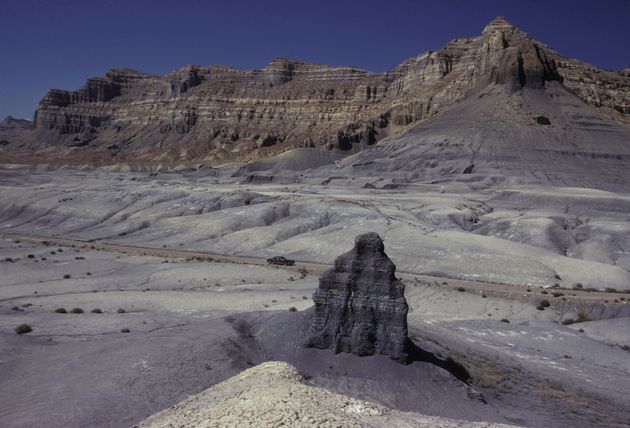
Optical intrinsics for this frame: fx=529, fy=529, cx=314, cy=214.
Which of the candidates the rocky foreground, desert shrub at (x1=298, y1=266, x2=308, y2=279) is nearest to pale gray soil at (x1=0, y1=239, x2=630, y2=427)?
the rocky foreground

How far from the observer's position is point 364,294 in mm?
20500

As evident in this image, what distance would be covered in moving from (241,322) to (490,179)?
8274 centimetres

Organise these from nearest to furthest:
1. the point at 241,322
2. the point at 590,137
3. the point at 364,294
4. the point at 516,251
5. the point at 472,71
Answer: the point at 364,294, the point at 241,322, the point at 516,251, the point at 590,137, the point at 472,71

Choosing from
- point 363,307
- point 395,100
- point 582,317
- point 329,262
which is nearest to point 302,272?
point 329,262

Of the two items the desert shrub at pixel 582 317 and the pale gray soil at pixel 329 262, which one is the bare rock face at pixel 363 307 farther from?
the desert shrub at pixel 582 317

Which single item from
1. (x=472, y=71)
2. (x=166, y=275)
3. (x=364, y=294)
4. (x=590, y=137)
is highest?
(x=472, y=71)

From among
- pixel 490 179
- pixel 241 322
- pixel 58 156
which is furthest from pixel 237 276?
pixel 58 156

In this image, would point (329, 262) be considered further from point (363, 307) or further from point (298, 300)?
point (363, 307)

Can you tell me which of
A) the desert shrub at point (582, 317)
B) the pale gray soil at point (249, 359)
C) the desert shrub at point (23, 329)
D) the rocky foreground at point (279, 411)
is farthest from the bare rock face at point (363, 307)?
the desert shrub at point (582, 317)

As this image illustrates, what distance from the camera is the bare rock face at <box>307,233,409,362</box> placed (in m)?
19.9

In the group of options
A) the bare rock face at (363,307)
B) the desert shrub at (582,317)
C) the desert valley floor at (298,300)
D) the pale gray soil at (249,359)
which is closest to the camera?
the pale gray soil at (249,359)

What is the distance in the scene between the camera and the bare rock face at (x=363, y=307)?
19938mm

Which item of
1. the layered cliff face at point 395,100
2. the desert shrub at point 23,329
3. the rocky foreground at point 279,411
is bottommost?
the desert shrub at point 23,329

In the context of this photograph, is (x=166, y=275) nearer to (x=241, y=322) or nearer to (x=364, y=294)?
(x=241, y=322)
